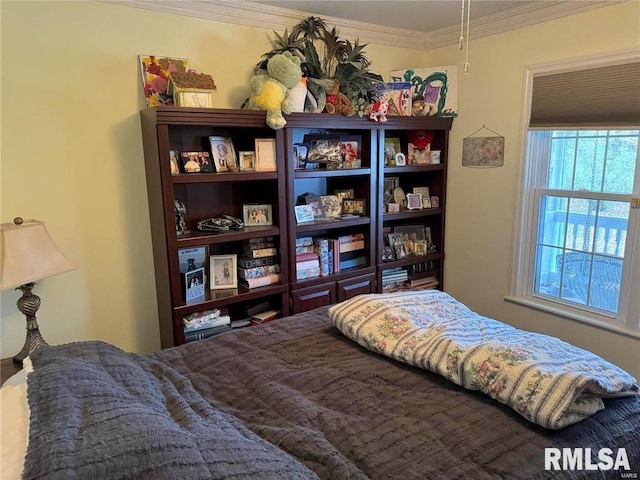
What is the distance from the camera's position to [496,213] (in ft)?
10.8

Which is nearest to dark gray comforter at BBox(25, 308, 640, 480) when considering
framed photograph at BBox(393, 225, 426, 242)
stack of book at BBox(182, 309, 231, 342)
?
stack of book at BBox(182, 309, 231, 342)

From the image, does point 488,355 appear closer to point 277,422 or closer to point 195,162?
point 277,422

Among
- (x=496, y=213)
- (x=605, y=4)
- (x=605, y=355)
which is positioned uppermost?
(x=605, y=4)

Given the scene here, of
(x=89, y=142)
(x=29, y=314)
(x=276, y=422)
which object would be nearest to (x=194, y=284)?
(x=29, y=314)

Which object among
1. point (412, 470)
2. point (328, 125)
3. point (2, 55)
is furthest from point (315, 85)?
point (412, 470)

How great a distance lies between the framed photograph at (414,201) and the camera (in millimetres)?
3494

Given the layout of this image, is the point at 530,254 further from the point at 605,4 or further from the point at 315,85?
the point at 315,85

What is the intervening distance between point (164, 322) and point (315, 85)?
168cm

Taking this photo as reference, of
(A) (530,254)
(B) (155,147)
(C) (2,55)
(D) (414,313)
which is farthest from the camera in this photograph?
(A) (530,254)

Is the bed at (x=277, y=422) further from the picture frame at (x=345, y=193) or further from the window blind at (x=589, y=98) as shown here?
the window blind at (x=589, y=98)

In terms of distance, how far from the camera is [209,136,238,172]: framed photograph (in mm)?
2637

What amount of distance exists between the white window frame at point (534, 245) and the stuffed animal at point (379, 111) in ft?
2.99

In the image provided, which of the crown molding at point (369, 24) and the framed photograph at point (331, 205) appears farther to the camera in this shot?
the framed photograph at point (331, 205)
